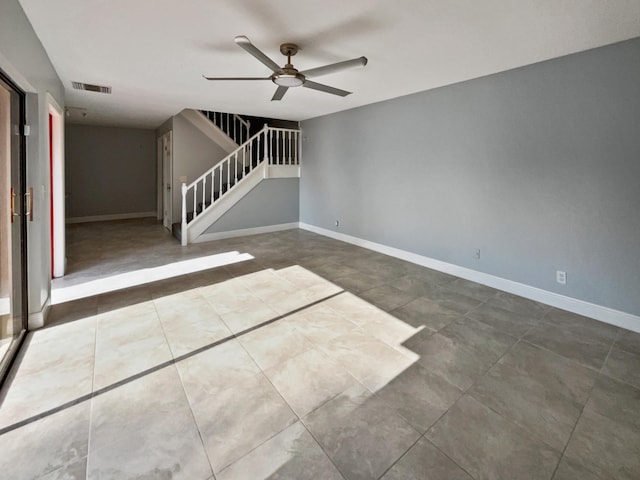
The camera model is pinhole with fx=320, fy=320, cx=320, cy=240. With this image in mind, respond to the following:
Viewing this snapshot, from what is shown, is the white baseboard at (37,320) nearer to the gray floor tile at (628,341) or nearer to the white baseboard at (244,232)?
the white baseboard at (244,232)

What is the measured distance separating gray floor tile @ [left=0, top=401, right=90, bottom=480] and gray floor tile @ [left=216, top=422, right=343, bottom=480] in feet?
2.57

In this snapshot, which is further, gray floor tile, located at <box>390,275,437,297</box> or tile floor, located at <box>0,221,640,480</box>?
gray floor tile, located at <box>390,275,437,297</box>

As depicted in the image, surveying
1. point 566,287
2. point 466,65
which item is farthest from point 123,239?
point 566,287

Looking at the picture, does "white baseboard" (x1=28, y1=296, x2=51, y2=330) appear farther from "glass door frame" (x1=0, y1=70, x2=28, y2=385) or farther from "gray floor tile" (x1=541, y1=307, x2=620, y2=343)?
"gray floor tile" (x1=541, y1=307, x2=620, y2=343)

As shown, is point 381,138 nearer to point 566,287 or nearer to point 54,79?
point 566,287

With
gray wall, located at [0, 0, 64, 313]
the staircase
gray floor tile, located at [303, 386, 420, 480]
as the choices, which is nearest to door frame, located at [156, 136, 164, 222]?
the staircase

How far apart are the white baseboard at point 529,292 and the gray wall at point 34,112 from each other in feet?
14.7

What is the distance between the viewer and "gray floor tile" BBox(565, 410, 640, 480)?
5.03 feet

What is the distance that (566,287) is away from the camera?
133 inches

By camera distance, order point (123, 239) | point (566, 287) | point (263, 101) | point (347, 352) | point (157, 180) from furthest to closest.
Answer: point (157, 180), point (123, 239), point (263, 101), point (566, 287), point (347, 352)

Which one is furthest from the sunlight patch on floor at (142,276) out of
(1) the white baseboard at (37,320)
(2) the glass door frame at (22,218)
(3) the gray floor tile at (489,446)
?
(3) the gray floor tile at (489,446)

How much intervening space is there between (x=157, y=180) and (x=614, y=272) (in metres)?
9.57

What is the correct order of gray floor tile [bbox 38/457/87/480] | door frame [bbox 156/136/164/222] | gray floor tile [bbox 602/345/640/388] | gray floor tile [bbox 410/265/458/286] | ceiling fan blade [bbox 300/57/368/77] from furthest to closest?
door frame [bbox 156/136/164/222]
gray floor tile [bbox 410/265/458/286]
ceiling fan blade [bbox 300/57/368/77]
gray floor tile [bbox 602/345/640/388]
gray floor tile [bbox 38/457/87/480]

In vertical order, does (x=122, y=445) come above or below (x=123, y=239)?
below
